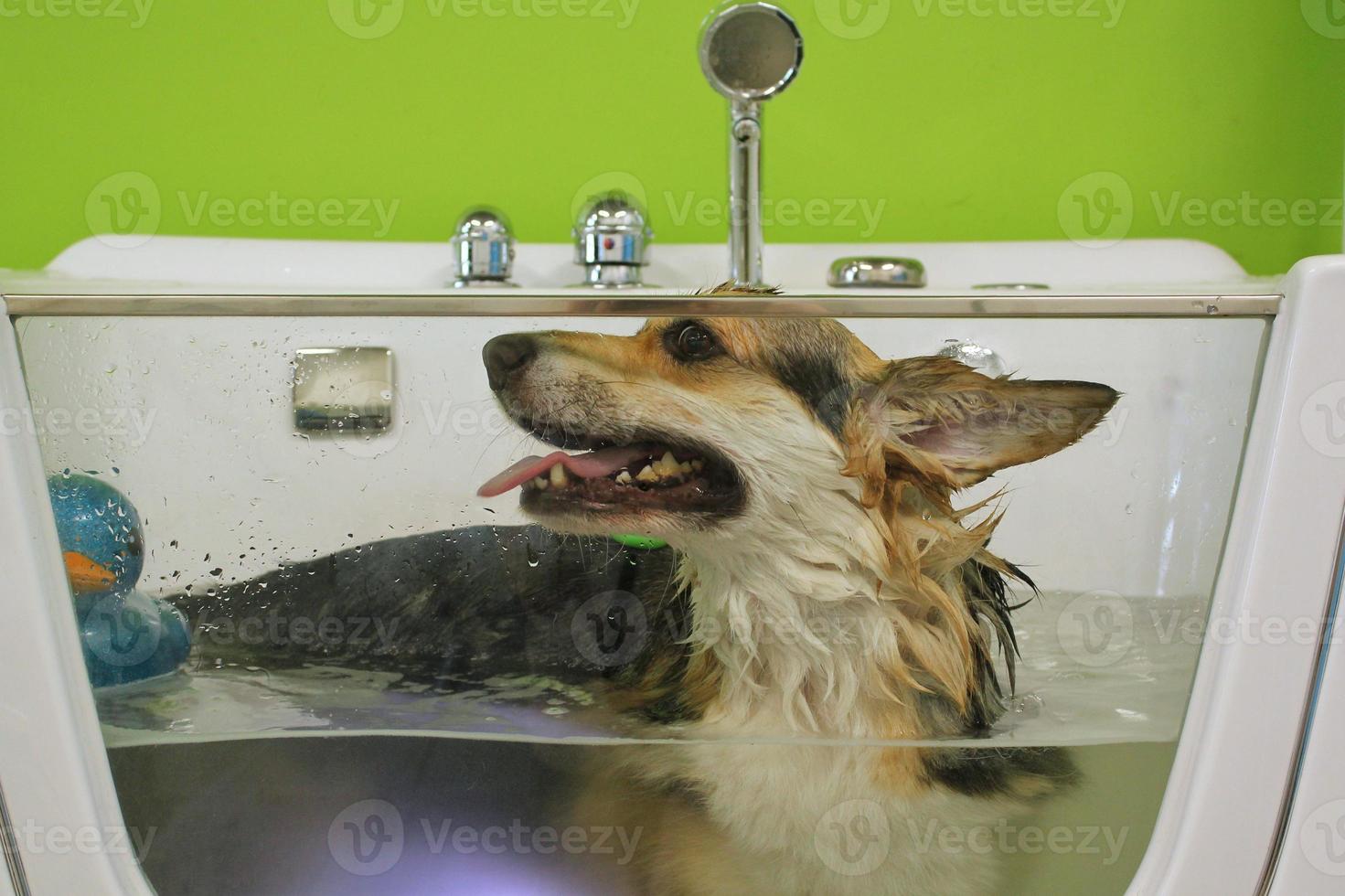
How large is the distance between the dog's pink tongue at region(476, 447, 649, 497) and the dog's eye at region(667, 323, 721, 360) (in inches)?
3.0

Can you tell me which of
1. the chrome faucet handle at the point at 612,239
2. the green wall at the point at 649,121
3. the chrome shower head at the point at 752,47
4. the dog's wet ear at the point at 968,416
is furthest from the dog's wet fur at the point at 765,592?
the green wall at the point at 649,121

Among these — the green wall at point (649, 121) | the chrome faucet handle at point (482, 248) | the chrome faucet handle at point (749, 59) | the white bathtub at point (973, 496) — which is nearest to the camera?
the white bathtub at point (973, 496)

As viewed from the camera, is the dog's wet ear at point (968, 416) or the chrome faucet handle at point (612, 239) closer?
the dog's wet ear at point (968, 416)

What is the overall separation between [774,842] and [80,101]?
182 centimetres

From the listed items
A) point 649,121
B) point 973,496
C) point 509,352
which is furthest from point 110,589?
point 649,121

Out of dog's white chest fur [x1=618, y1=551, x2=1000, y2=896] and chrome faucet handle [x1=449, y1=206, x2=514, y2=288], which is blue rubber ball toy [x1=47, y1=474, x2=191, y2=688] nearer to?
dog's white chest fur [x1=618, y1=551, x2=1000, y2=896]

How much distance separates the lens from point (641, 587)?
2.54ft

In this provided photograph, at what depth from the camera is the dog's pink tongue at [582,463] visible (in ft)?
2.47

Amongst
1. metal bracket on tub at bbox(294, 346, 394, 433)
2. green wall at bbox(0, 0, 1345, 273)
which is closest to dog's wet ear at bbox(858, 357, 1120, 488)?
metal bracket on tub at bbox(294, 346, 394, 433)

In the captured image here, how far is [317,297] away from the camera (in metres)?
0.76

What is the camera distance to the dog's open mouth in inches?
29.7

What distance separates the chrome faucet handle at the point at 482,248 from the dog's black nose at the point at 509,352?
764 millimetres

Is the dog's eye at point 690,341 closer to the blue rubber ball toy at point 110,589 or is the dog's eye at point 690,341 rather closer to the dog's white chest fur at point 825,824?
the dog's white chest fur at point 825,824
